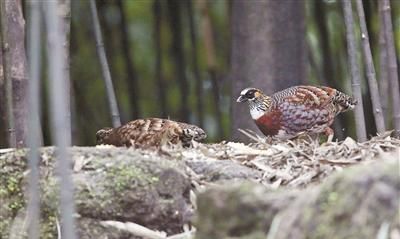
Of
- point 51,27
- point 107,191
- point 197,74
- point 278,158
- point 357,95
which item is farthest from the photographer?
point 197,74

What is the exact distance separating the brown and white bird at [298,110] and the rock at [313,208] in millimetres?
2295

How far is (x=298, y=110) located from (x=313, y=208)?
8.03 ft

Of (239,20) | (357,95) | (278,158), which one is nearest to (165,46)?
(239,20)

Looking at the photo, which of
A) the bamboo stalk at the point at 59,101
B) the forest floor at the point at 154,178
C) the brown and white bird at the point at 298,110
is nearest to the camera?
the bamboo stalk at the point at 59,101

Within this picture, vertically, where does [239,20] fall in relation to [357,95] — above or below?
above

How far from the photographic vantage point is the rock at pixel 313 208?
1603 mm

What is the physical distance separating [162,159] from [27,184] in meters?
0.35

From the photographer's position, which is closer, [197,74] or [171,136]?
[171,136]

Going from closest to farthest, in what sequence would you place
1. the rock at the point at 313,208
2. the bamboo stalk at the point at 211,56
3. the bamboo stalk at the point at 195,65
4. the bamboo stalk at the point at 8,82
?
1. the rock at the point at 313,208
2. the bamboo stalk at the point at 8,82
3. the bamboo stalk at the point at 211,56
4. the bamboo stalk at the point at 195,65

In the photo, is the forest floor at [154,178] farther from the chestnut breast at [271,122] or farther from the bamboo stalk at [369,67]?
the chestnut breast at [271,122]

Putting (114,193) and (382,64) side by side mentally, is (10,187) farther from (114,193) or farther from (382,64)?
(382,64)

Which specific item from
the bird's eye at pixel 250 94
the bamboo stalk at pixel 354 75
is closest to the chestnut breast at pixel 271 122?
the bird's eye at pixel 250 94

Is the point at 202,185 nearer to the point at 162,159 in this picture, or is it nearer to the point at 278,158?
the point at 162,159

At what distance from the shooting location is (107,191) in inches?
97.9
